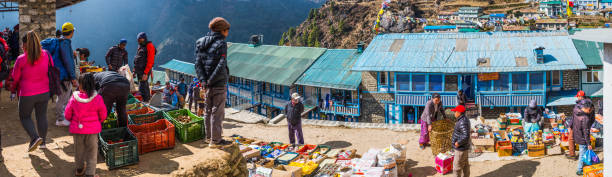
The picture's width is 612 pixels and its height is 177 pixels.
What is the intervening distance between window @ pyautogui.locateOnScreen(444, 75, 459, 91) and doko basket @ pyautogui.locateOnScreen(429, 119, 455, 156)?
11531mm

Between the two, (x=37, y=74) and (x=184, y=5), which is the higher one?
(x=184, y=5)

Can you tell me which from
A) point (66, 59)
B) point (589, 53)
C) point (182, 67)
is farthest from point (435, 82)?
point (182, 67)

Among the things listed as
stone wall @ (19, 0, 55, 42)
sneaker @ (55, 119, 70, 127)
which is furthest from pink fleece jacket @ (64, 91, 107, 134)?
stone wall @ (19, 0, 55, 42)

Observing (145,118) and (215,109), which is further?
(145,118)

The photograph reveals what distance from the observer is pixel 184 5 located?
152 m

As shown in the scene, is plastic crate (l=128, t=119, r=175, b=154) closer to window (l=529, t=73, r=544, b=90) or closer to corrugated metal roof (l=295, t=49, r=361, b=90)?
corrugated metal roof (l=295, t=49, r=361, b=90)

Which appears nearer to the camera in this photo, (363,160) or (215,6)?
(363,160)

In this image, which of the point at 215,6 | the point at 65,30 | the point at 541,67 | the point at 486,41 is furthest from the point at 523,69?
the point at 215,6

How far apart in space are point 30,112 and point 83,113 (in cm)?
123

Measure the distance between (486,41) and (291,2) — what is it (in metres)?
159

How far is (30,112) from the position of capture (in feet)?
20.7

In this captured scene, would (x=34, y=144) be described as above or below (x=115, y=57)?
below

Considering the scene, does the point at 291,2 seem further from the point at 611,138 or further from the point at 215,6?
the point at 611,138

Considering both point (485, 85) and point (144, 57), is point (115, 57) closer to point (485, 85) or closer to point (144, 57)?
point (144, 57)
